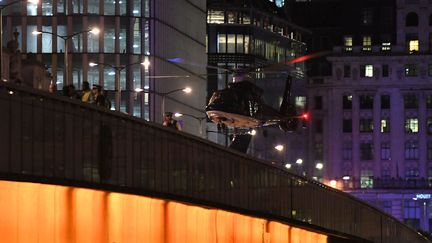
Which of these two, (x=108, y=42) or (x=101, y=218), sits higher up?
(x=108, y=42)

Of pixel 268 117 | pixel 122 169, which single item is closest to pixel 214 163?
pixel 122 169

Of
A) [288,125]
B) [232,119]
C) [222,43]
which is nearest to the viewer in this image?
[232,119]

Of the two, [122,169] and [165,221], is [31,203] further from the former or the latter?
[165,221]

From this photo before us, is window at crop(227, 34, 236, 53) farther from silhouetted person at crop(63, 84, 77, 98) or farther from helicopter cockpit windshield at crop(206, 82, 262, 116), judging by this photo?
silhouetted person at crop(63, 84, 77, 98)

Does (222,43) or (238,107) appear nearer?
(238,107)

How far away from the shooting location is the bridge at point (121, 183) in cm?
3984

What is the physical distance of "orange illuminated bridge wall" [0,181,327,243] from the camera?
39812 mm

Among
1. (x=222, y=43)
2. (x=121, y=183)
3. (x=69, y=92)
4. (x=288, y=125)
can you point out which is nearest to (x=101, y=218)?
(x=121, y=183)

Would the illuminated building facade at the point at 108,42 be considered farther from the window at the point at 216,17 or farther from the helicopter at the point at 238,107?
the window at the point at 216,17

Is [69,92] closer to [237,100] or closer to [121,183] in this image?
[121,183]

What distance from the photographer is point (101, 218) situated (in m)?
47.1

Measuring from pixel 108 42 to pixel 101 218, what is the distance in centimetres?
8990

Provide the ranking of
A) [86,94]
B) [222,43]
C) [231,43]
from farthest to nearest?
[231,43], [222,43], [86,94]

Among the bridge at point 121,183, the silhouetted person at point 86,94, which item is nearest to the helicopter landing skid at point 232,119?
the bridge at point 121,183
